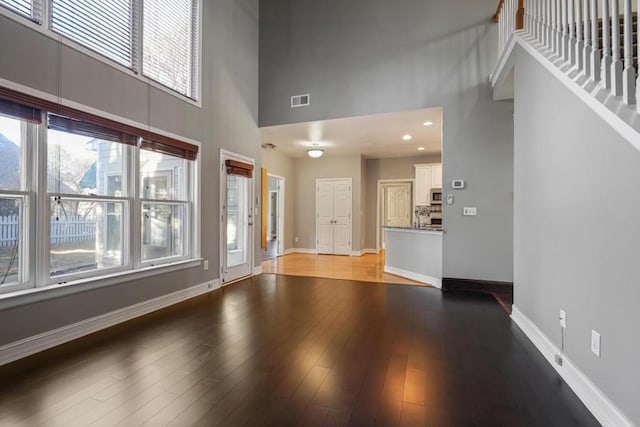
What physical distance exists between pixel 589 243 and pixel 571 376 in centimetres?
93

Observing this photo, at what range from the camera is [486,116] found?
14.8ft

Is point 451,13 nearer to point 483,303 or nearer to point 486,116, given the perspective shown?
point 486,116

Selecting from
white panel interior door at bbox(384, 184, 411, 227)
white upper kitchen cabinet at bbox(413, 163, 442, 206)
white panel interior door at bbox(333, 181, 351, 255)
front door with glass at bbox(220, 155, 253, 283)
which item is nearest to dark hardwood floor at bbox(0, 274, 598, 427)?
front door with glass at bbox(220, 155, 253, 283)

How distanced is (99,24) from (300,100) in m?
3.07

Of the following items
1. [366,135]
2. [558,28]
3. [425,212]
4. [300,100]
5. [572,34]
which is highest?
[300,100]

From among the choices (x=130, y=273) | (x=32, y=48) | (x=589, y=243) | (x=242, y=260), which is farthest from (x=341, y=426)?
(x=242, y=260)

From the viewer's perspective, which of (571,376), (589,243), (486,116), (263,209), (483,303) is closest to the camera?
(589,243)

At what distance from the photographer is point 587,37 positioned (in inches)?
79.0

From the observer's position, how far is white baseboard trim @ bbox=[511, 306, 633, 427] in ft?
5.27

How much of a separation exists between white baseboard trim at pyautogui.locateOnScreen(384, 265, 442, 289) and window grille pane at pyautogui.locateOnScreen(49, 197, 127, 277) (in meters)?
4.25

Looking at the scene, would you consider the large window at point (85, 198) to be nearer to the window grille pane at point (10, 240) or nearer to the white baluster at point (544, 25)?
the window grille pane at point (10, 240)

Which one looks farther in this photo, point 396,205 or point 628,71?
point 396,205

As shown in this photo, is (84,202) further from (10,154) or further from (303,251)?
(303,251)

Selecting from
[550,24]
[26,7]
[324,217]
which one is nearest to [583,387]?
[550,24]
